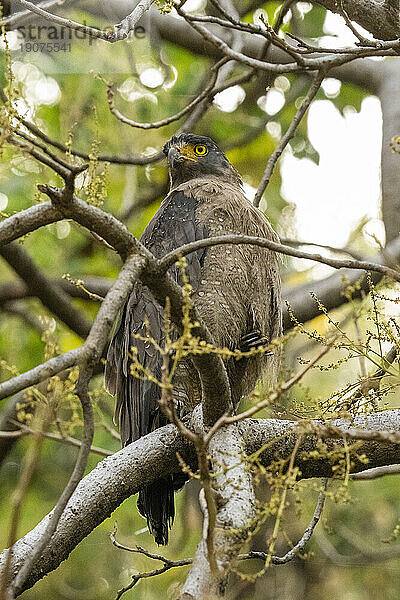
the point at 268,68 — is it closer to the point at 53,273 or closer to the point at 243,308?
the point at 243,308

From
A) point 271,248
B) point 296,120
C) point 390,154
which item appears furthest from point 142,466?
point 390,154

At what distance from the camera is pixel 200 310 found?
3.22 meters

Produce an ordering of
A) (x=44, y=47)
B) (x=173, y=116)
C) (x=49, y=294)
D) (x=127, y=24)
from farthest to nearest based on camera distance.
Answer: (x=44, y=47) → (x=49, y=294) → (x=173, y=116) → (x=127, y=24)

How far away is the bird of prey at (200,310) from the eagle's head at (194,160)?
380mm

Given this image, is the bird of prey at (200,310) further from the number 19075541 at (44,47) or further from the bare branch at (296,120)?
the number 19075541 at (44,47)

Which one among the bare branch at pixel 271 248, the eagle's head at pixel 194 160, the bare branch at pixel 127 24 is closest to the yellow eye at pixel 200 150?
the eagle's head at pixel 194 160

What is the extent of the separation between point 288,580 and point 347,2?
4.96 meters

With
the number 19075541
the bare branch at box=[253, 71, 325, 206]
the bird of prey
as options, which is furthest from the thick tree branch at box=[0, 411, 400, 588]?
the number 19075541

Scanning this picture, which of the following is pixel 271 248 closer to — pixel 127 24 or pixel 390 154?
pixel 127 24

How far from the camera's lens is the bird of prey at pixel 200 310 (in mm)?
3184

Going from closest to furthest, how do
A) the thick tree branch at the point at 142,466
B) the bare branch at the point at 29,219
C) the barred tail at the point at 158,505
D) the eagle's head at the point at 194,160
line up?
the bare branch at the point at 29,219 < the thick tree branch at the point at 142,466 < the barred tail at the point at 158,505 < the eagle's head at the point at 194,160

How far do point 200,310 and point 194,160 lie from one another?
1159 millimetres

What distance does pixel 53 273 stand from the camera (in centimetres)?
527

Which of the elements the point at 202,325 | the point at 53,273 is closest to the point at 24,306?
the point at 53,273
